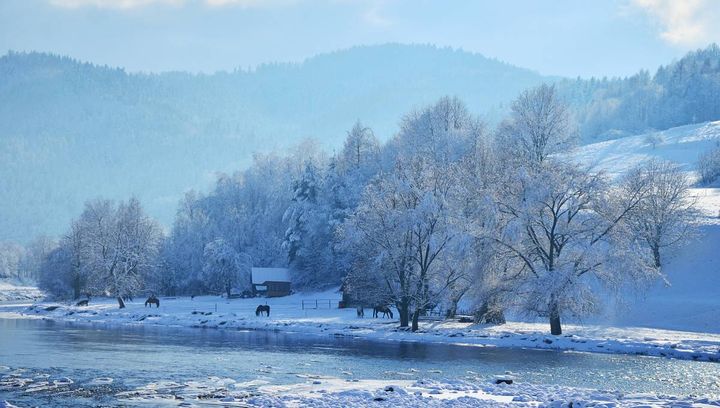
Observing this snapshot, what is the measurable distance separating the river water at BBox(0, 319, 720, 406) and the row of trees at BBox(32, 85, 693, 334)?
702 cm

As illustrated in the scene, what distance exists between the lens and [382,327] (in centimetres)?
5866

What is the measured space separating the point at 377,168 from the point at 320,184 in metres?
8.99

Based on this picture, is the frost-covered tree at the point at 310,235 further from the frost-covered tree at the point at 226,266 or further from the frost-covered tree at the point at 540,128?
the frost-covered tree at the point at 540,128

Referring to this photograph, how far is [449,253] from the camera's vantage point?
55.6m

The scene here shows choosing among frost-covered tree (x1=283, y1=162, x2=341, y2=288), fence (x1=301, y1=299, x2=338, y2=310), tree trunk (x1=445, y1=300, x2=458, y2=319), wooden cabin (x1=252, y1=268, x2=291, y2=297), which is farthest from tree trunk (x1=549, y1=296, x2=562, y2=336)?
wooden cabin (x1=252, y1=268, x2=291, y2=297)

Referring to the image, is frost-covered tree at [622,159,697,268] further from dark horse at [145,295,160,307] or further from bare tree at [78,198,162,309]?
bare tree at [78,198,162,309]

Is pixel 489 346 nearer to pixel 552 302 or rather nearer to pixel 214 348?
pixel 552 302

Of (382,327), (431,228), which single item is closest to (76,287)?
(382,327)

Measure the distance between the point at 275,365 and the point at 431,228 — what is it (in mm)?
21171

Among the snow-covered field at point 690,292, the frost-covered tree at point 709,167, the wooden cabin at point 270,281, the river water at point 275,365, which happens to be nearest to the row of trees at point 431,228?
the wooden cabin at point 270,281

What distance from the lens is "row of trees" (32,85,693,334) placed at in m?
50.5

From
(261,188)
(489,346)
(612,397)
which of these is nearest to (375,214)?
(489,346)

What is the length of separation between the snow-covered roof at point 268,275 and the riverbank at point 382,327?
11.4 metres

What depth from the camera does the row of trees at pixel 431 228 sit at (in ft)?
166
